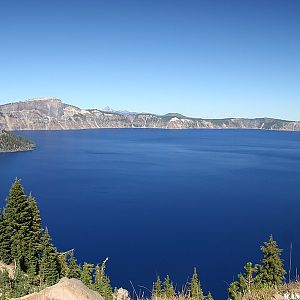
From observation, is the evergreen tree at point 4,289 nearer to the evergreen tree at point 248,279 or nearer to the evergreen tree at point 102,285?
the evergreen tree at point 102,285

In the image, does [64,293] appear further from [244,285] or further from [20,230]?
[20,230]

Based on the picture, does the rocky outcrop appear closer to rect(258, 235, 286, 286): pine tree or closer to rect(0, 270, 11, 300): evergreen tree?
rect(0, 270, 11, 300): evergreen tree

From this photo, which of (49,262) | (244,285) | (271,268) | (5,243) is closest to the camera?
(244,285)

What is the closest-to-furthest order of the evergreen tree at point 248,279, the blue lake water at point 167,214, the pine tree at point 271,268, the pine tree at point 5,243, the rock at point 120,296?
the evergreen tree at point 248,279 < the rock at point 120,296 < the pine tree at point 271,268 < the pine tree at point 5,243 < the blue lake water at point 167,214

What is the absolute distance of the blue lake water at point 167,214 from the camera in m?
58.8

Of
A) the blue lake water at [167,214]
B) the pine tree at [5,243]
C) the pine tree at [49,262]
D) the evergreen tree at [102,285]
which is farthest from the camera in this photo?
the blue lake water at [167,214]

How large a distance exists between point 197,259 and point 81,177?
8173 centimetres

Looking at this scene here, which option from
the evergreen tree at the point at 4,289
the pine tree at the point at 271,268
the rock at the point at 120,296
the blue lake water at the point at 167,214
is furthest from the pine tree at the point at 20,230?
the blue lake water at the point at 167,214

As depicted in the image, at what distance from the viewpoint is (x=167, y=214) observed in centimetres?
8438

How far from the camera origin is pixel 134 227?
7500 cm

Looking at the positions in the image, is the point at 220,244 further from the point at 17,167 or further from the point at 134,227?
the point at 17,167

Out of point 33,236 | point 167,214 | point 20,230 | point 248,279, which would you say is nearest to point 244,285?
point 248,279

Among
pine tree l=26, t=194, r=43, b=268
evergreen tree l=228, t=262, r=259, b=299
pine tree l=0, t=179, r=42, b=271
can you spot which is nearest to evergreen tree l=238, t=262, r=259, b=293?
evergreen tree l=228, t=262, r=259, b=299

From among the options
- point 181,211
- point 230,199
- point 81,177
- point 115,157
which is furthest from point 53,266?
point 115,157
